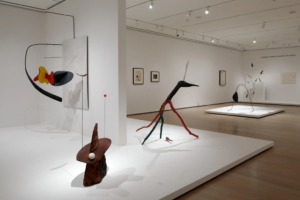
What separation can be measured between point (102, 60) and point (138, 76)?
4286 mm

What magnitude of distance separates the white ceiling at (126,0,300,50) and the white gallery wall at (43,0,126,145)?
4.69 ft

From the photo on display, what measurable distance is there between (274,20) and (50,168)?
7499 mm

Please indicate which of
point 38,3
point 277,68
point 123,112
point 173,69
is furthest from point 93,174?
point 277,68

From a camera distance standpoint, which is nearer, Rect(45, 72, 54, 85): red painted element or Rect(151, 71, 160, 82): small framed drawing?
Rect(45, 72, 54, 85): red painted element

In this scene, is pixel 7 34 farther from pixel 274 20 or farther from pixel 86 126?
pixel 274 20

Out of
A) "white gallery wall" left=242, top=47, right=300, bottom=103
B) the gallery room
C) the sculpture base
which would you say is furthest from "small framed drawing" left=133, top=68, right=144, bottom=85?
"white gallery wall" left=242, top=47, right=300, bottom=103

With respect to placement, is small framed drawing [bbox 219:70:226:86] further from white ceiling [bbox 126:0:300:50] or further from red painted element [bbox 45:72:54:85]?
red painted element [bbox 45:72:54:85]

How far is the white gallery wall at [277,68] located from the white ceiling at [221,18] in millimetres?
2656

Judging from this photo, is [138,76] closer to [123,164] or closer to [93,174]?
[123,164]

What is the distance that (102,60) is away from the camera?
455cm

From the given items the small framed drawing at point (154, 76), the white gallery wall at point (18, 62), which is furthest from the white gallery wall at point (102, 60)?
the small framed drawing at point (154, 76)

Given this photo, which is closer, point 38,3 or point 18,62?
point 38,3

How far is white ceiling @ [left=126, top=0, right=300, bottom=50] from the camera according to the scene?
5895 millimetres

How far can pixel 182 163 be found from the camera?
3.43 m
